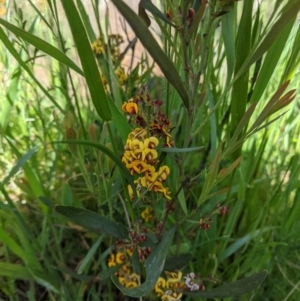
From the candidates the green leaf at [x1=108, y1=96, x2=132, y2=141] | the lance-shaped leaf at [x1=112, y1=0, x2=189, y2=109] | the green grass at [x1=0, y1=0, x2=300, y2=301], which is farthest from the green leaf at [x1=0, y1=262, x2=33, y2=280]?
the lance-shaped leaf at [x1=112, y1=0, x2=189, y2=109]

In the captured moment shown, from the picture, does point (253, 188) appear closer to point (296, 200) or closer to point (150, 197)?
point (296, 200)

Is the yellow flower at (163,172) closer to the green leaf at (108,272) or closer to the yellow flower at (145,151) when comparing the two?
the yellow flower at (145,151)

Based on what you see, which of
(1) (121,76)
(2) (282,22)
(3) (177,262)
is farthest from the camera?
(1) (121,76)

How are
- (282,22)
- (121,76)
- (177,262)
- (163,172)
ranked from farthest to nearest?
(121,76), (177,262), (163,172), (282,22)

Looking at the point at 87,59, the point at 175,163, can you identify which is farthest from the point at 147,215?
the point at 87,59

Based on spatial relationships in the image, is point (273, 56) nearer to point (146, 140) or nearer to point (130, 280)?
point (146, 140)

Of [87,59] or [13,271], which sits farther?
[13,271]

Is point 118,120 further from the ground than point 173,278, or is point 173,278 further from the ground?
point 118,120

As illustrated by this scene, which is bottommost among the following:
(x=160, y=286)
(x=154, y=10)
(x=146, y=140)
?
(x=160, y=286)
